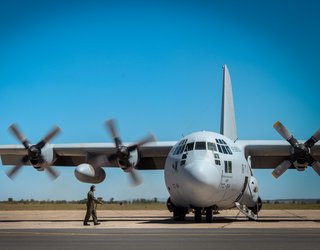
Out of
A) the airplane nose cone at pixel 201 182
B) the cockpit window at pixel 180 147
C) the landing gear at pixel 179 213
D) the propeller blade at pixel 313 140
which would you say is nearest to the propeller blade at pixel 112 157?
the landing gear at pixel 179 213

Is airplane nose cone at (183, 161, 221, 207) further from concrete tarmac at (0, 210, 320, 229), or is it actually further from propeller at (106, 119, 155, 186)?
propeller at (106, 119, 155, 186)

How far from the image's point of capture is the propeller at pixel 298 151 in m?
→ 25.2

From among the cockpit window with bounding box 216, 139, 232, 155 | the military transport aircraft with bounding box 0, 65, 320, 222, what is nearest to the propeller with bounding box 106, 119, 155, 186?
the military transport aircraft with bounding box 0, 65, 320, 222

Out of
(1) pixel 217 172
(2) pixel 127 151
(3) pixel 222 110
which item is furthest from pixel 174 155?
(3) pixel 222 110

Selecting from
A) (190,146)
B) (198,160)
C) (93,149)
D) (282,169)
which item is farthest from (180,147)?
(93,149)

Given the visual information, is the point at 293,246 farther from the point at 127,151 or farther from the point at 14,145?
the point at 14,145

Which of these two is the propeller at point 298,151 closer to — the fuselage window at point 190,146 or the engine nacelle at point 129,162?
the fuselage window at point 190,146

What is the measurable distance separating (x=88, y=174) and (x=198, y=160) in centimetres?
882

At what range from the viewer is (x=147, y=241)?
37.4ft

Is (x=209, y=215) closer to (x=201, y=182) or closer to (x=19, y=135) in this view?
(x=201, y=182)

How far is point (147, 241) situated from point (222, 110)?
20.3m

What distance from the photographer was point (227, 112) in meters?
30.9

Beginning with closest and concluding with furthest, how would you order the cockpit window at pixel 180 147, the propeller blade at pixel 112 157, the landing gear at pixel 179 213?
the cockpit window at pixel 180 147 → the landing gear at pixel 179 213 → the propeller blade at pixel 112 157

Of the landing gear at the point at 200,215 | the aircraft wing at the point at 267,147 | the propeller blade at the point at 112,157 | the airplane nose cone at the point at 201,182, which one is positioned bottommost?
the landing gear at the point at 200,215
